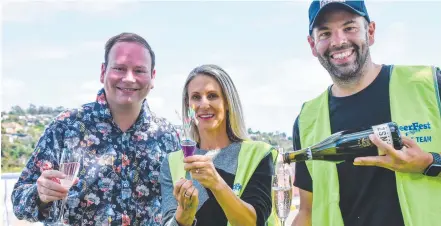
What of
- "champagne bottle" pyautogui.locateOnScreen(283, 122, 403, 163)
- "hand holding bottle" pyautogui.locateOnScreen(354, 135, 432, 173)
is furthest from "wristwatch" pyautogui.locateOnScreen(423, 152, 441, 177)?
"champagne bottle" pyautogui.locateOnScreen(283, 122, 403, 163)

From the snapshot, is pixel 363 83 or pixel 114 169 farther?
pixel 114 169

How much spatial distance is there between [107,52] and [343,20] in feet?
5.50

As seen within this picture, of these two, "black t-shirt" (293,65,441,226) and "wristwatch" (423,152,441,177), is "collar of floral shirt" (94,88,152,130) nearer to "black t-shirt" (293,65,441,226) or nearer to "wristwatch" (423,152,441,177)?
"black t-shirt" (293,65,441,226)

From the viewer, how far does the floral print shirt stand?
3.23 m

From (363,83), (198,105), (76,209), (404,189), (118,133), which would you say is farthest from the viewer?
(118,133)

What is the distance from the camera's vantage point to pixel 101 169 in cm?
331

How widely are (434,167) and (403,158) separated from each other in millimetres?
211

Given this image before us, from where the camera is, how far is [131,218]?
3283 mm

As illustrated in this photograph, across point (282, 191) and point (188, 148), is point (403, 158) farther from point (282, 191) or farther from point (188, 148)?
point (188, 148)

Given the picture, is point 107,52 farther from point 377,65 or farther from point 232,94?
point 377,65

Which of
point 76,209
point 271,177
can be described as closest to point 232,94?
point 271,177

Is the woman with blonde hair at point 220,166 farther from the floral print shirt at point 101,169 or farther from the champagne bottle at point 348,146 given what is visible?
the floral print shirt at point 101,169

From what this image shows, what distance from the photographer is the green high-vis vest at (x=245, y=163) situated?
112 inches

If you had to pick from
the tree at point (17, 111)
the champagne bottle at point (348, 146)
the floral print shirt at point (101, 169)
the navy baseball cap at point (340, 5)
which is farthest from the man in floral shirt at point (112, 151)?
the tree at point (17, 111)
